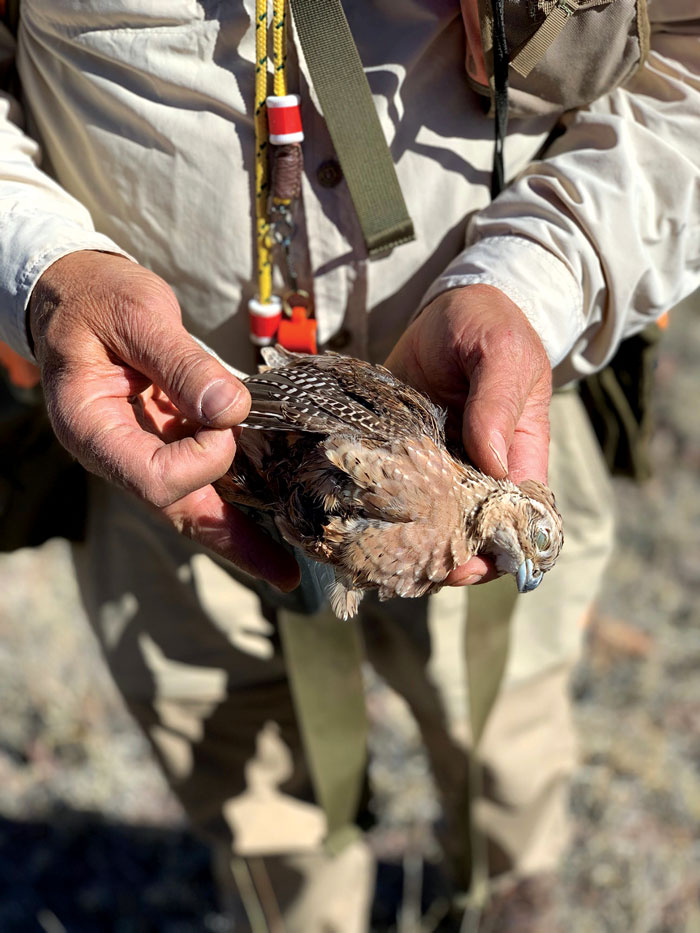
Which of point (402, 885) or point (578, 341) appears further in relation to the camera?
point (402, 885)

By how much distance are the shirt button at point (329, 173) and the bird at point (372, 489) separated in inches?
18.9

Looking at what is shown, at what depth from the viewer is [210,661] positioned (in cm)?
347

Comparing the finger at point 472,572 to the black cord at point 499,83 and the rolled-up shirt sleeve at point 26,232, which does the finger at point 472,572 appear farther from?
the rolled-up shirt sleeve at point 26,232

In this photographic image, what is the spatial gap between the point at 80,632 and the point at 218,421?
4046mm

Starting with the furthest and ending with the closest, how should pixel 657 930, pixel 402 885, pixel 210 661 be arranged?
pixel 402 885, pixel 657 930, pixel 210 661

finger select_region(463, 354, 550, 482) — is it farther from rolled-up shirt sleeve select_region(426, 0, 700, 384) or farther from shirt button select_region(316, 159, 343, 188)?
shirt button select_region(316, 159, 343, 188)

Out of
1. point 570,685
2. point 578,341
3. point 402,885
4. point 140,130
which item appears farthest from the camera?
point 570,685

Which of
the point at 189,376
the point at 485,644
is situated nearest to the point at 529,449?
the point at 189,376

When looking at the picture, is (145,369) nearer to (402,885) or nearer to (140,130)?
(140,130)

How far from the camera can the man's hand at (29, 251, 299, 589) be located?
203cm

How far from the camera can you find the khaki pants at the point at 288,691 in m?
3.36

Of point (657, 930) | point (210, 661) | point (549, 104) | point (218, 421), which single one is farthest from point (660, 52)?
point (657, 930)

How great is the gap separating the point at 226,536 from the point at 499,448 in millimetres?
712

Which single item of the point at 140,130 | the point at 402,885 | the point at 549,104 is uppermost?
the point at 549,104
